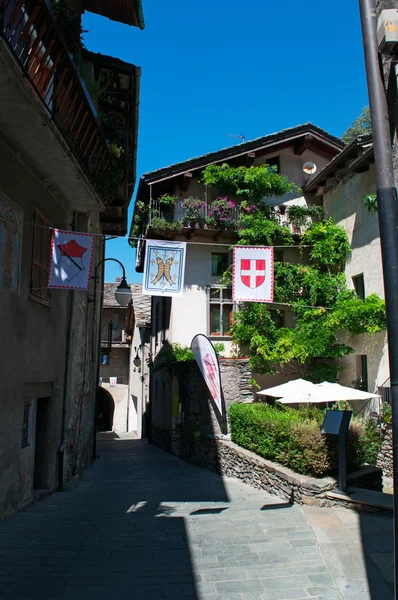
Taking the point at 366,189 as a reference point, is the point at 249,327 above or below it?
below

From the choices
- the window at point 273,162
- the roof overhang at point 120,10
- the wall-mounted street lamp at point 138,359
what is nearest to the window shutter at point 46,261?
the roof overhang at point 120,10

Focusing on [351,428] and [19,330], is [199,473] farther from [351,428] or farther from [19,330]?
[19,330]

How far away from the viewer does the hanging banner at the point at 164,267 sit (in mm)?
10195

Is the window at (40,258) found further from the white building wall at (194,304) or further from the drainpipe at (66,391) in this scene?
the white building wall at (194,304)

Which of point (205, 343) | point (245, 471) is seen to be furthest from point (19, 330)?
point (205, 343)

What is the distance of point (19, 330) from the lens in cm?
774

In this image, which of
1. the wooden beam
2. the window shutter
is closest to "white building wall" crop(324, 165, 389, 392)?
the wooden beam

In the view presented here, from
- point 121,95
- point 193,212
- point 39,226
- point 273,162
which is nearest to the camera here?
point 39,226

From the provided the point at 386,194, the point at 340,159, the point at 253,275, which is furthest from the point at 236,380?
the point at 386,194

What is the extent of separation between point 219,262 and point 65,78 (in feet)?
38.7

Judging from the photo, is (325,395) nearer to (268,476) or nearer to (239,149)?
(268,476)

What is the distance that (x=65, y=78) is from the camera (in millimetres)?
7770

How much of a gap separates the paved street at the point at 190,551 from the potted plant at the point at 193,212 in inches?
438

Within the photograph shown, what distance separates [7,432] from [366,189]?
1391cm
